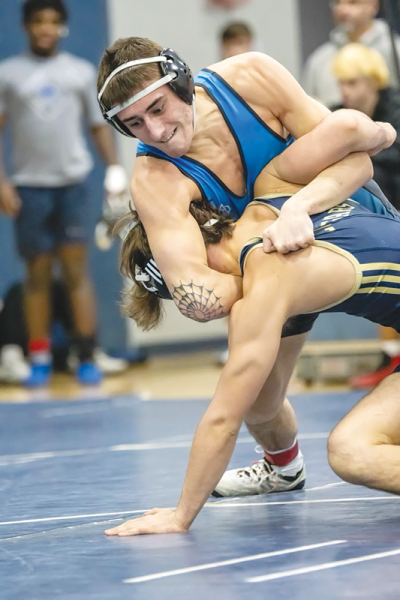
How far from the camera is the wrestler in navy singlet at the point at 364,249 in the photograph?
2752 mm

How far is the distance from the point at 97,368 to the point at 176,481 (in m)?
3.31

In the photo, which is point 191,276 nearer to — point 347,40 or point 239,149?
point 239,149

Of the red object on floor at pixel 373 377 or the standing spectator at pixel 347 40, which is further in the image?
the standing spectator at pixel 347 40

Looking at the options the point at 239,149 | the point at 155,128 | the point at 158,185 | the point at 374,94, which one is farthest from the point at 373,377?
the point at 155,128

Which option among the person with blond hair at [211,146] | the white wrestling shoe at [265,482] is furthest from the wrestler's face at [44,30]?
the white wrestling shoe at [265,482]

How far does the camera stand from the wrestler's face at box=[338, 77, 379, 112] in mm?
5527

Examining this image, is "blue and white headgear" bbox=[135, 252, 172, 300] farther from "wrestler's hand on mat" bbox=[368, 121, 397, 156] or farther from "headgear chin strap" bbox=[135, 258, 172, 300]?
"wrestler's hand on mat" bbox=[368, 121, 397, 156]

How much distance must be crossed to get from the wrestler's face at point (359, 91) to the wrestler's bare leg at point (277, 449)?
253 centimetres

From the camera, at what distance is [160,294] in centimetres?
313

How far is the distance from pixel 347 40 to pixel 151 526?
4.20 meters

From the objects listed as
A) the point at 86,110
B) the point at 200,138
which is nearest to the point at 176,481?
the point at 200,138

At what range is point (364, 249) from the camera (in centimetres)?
277

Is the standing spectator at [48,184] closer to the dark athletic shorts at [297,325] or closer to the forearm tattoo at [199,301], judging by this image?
the dark athletic shorts at [297,325]

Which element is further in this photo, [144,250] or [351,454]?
[144,250]
